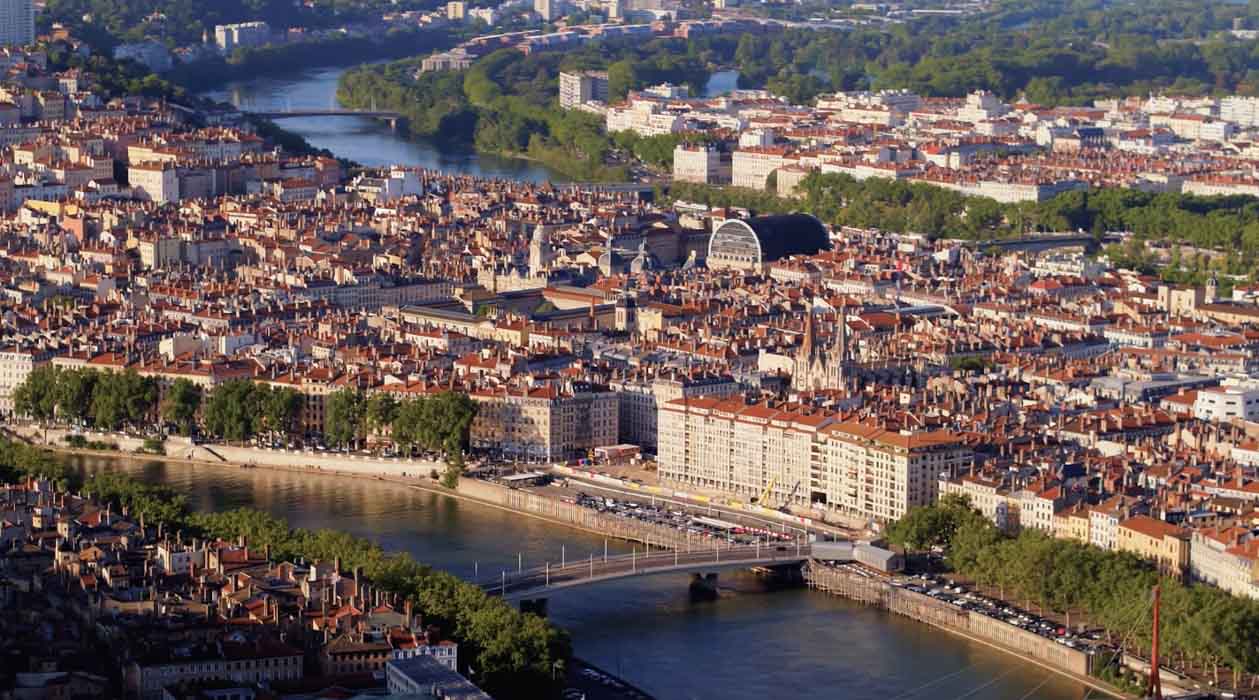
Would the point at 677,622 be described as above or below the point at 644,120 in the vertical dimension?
above

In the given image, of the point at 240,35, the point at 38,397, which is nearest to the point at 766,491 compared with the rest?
the point at 38,397

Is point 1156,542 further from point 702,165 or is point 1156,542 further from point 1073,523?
point 702,165

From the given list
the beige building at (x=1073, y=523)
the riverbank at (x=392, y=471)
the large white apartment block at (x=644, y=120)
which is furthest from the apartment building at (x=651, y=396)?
the large white apartment block at (x=644, y=120)

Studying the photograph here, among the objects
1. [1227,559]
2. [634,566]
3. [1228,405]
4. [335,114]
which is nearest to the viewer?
[1227,559]

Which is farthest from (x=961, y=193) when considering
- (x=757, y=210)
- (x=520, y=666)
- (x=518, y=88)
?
(x=520, y=666)

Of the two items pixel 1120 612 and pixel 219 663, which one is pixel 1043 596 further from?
pixel 219 663
